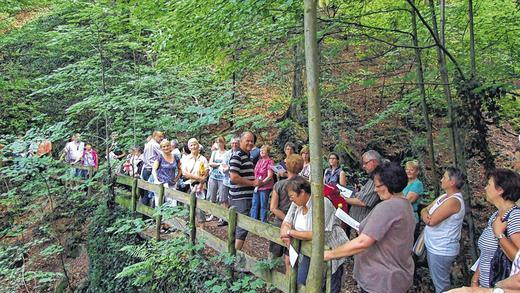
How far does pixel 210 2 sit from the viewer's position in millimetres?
4203

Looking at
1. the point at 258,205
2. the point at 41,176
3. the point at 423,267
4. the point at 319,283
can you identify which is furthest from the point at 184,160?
the point at 319,283

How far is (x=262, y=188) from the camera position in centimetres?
653

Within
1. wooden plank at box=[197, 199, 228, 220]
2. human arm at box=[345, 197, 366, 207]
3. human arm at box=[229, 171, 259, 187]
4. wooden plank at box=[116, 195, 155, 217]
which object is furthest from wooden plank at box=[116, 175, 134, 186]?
human arm at box=[345, 197, 366, 207]

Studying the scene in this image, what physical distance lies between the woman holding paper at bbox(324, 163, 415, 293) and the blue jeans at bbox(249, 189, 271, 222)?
3423 millimetres

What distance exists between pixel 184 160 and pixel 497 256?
5720 mm

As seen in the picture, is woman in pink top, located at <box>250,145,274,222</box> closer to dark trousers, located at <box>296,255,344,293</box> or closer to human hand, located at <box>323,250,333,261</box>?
dark trousers, located at <box>296,255,344,293</box>

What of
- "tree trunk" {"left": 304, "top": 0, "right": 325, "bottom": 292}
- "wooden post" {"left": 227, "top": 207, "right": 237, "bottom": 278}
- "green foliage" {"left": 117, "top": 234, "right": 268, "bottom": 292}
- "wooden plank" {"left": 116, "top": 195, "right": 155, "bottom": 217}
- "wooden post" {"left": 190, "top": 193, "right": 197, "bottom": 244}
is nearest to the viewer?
"tree trunk" {"left": 304, "top": 0, "right": 325, "bottom": 292}

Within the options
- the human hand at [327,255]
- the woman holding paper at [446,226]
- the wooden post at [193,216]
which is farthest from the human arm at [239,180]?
the human hand at [327,255]

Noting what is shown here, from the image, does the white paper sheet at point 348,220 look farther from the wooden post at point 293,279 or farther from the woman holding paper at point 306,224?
the wooden post at point 293,279

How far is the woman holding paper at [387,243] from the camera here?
294 cm

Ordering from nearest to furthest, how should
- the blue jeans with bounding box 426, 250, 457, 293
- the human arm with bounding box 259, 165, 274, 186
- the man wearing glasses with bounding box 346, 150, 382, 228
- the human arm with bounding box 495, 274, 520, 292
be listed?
1. the human arm with bounding box 495, 274, 520, 292
2. the blue jeans with bounding box 426, 250, 457, 293
3. the man wearing glasses with bounding box 346, 150, 382, 228
4. the human arm with bounding box 259, 165, 274, 186

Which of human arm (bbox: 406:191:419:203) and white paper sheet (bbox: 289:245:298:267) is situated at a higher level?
human arm (bbox: 406:191:419:203)

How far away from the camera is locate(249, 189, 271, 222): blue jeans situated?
6535 millimetres

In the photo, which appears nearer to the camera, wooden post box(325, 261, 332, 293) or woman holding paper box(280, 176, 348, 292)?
wooden post box(325, 261, 332, 293)
